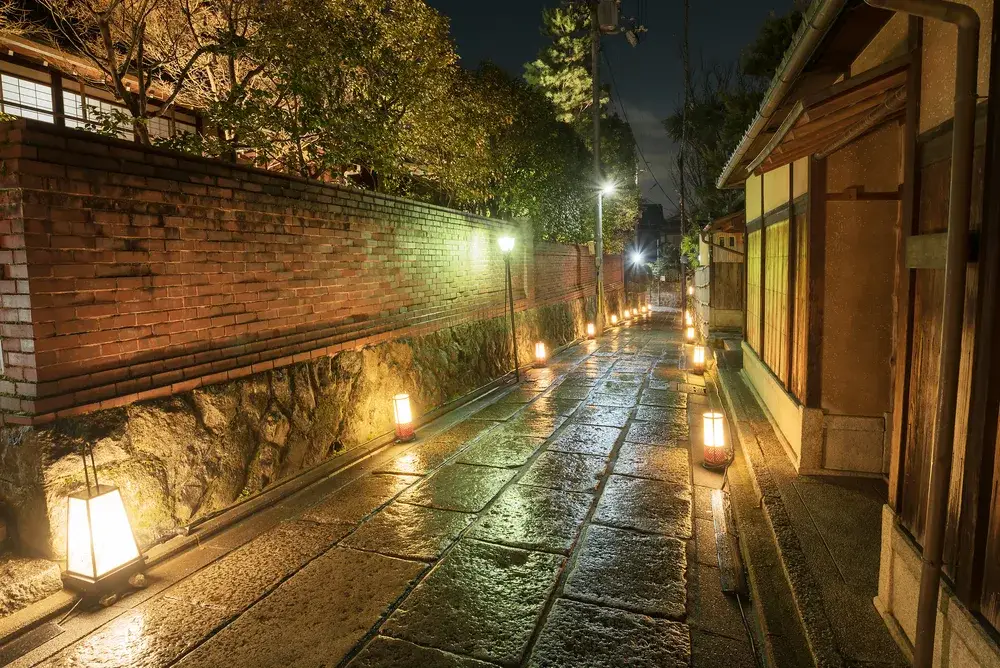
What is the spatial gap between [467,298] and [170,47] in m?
6.81

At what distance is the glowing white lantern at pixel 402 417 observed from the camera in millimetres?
8086

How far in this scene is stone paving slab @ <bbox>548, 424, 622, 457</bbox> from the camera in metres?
7.60

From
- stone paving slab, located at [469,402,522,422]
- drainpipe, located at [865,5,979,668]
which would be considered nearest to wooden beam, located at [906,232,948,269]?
drainpipe, located at [865,5,979,668]

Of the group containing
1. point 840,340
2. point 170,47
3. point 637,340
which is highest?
point 170,47

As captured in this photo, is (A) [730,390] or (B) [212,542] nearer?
(B) [212,542]

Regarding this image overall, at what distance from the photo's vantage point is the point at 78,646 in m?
3.65

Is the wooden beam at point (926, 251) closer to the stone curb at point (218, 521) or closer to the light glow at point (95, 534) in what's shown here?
the light glow at point (95, 534)

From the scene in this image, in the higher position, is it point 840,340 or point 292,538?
point 840,340

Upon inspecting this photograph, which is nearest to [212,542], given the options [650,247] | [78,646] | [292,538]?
[292,538]

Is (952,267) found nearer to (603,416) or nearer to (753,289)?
(603,416)

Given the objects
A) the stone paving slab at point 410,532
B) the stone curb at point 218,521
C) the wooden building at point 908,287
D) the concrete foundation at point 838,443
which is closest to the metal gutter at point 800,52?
the wooden building at point 908,287

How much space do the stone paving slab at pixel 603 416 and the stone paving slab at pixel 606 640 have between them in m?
5.15

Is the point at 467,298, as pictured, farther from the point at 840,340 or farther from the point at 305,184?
the point at 840,340

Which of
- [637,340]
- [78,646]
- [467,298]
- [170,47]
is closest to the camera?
[78,646]
